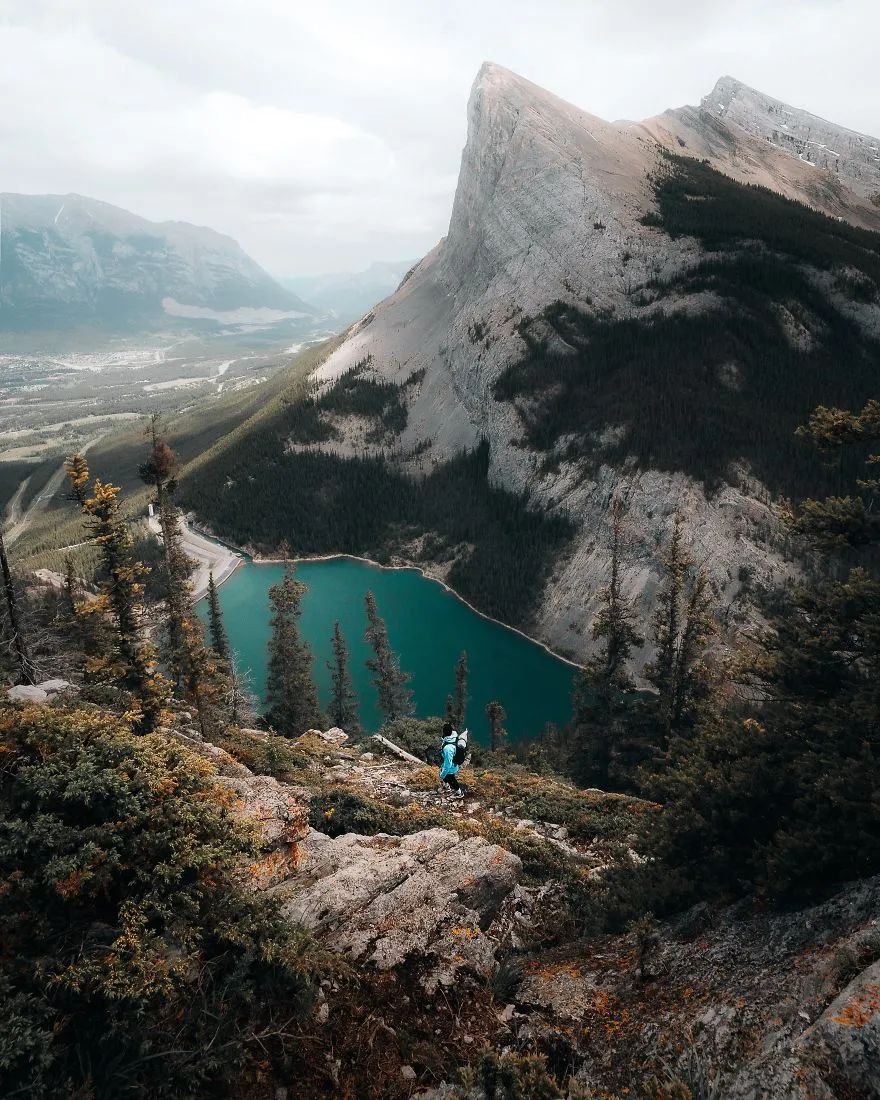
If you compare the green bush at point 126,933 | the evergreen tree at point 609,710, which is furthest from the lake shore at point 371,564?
the green bush at point 126,933

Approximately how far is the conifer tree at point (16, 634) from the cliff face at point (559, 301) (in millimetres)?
86982

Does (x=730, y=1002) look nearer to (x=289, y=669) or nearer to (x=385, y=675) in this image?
(x=289, y=669)

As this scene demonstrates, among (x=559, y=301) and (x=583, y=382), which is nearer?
(x=583, y=382)

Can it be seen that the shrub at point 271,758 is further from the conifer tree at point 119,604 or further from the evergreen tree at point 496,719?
the evergreen tree at point 496,719

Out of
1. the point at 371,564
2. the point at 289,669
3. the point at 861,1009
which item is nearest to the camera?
the point at 861,1009

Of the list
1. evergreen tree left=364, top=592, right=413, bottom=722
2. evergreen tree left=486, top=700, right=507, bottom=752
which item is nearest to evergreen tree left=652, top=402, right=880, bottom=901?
evergreen tree left=486, top=700, right=507, bottom=752

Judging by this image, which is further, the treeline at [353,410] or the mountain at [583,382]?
the treeline at [353,410]

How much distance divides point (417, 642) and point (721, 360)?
87713mm

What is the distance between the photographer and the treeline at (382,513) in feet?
388

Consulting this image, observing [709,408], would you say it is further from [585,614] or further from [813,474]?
[585,614]

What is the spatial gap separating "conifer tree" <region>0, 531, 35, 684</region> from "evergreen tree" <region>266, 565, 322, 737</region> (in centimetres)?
2536

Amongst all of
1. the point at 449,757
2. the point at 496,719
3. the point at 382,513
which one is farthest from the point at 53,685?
the point at 382,513

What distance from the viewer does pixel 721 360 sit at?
121188mm

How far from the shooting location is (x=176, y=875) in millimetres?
8688
